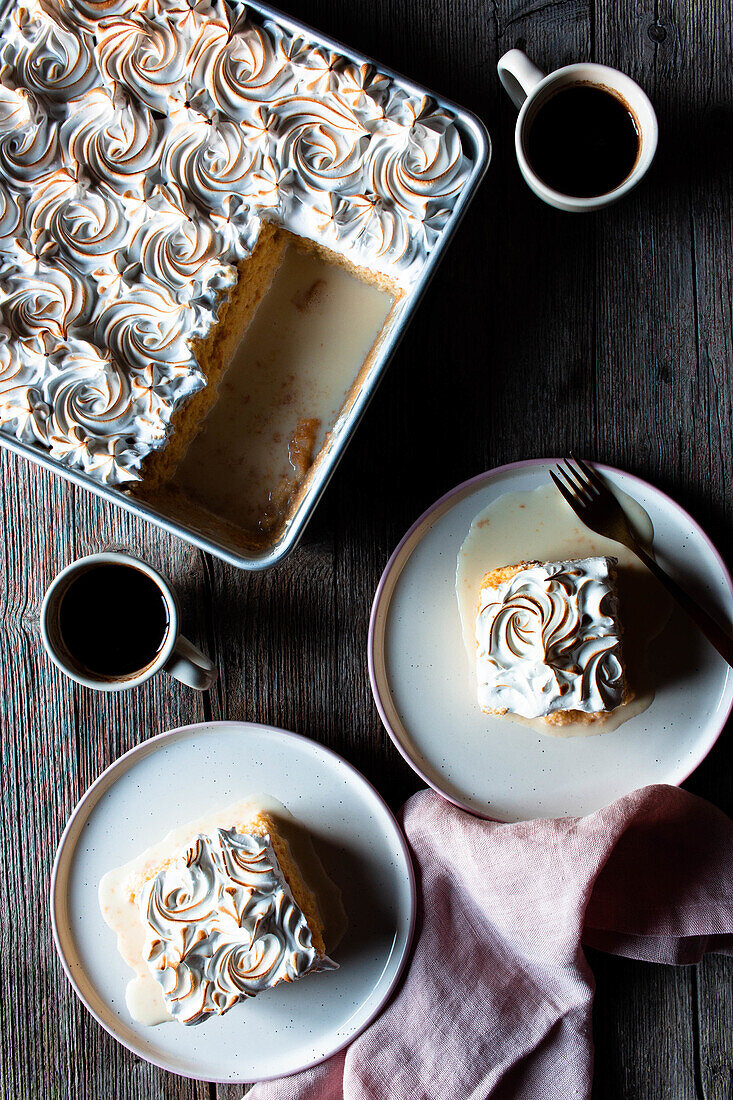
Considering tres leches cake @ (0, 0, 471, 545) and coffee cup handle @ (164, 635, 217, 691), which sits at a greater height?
tres leches cake @ (0, 0, 471, 545)

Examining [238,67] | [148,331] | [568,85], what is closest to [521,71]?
[568,85]

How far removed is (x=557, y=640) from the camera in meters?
1.67

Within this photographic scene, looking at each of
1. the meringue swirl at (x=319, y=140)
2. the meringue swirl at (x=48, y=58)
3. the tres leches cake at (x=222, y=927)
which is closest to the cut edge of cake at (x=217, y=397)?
the meringue swirl at (x=319, y=140)

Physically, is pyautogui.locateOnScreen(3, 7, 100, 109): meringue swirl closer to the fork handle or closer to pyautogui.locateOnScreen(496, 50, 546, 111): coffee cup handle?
pyautogui.locateOnScreen(496, 50, 546, 111): coffee cup handle

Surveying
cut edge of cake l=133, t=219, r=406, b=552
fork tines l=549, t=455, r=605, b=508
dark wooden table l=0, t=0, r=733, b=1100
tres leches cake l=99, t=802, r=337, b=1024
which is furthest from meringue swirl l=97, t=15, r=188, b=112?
tres leches cake l=99, t=802, r=337, b=1024

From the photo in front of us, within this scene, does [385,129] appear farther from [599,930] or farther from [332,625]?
[599,930]

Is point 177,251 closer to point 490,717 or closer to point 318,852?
point 490,717

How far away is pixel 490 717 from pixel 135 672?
0.82m

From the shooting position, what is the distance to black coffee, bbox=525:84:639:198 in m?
1.71

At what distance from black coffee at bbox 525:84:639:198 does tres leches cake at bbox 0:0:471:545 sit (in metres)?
0.27

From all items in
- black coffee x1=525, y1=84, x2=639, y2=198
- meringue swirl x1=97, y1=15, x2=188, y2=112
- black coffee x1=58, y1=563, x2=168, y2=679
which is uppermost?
black coffee x1=525, y1=84, x2=639, y2=198

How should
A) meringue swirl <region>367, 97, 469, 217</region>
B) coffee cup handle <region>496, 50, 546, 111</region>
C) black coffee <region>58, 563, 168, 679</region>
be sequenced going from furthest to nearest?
black coffee <region>58, 563, 168, 679</region> → coffee cup handle <region>496, 50, 546, 111</region> → meringue swirl <region>367, 97, 469, 217</region>

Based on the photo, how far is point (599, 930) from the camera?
1.85 m

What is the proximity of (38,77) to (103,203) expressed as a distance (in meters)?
0.29
